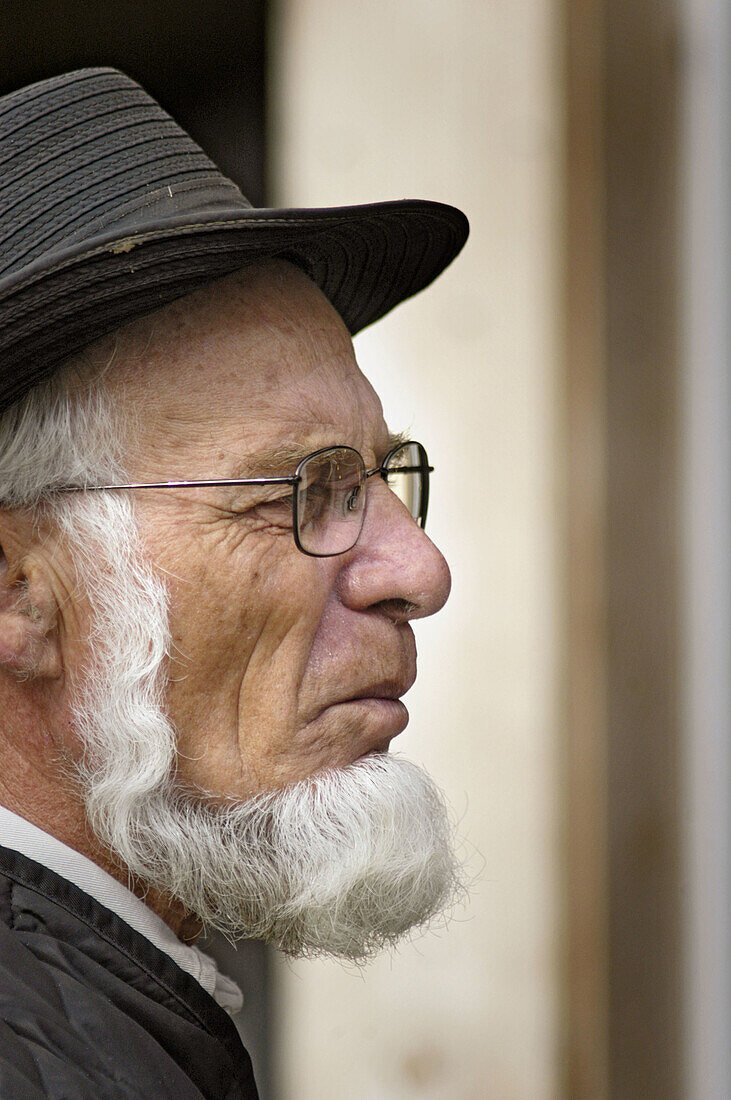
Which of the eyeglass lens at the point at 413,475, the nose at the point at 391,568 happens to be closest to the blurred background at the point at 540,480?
the eyeglass lens at the point at 413,475

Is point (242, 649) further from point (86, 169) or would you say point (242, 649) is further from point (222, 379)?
point (86, 169)

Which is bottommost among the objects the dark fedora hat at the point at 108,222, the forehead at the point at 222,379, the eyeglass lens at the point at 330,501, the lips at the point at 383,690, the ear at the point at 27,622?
the lips at the point at 383,690

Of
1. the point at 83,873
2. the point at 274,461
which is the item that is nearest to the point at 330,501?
the point at 274,461

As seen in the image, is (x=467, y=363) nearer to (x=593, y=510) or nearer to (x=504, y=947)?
(x=593, y=510)

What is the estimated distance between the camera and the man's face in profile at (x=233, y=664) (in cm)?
142

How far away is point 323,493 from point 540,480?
1.70 m

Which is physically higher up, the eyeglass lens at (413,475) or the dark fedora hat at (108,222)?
the dark fedora hat at (108,222)

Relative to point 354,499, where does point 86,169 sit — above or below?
above

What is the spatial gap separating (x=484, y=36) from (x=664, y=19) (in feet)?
1.72

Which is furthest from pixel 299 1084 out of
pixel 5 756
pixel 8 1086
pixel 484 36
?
pixel 484 36

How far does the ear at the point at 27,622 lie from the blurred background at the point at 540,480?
72.3 inches

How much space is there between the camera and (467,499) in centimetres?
314

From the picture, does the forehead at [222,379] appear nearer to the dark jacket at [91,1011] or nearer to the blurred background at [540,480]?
the dark jacket at [91,1011]

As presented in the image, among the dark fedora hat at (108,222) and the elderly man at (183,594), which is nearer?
the dark fedora hat at (108,222)
